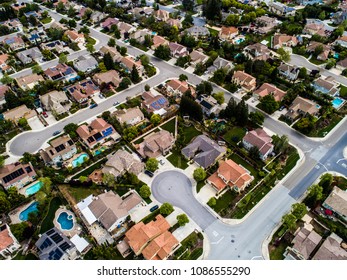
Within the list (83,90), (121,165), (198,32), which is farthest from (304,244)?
(198,32)

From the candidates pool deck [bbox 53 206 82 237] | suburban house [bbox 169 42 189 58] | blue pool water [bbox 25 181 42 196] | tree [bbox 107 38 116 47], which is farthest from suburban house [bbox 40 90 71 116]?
suburban house [bbox 169 42 189 58]

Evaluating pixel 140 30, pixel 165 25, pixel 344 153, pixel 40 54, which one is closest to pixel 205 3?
pixel 165 25

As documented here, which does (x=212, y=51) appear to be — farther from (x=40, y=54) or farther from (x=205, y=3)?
(x=40, y=54)

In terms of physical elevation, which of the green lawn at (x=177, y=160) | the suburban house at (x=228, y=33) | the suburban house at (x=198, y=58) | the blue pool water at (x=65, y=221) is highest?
the suburban house at (x=228, y=33)

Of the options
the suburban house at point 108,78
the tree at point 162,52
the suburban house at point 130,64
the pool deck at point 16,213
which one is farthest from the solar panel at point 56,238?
the tree at point 162,52

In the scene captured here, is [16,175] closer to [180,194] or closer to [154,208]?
[154,208]

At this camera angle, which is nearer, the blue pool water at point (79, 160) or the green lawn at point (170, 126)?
the blue pool water at point (79, 160)

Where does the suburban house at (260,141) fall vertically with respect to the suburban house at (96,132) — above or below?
above

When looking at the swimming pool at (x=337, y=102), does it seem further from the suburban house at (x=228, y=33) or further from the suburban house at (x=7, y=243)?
the suburban house at (x=7, y=243)
